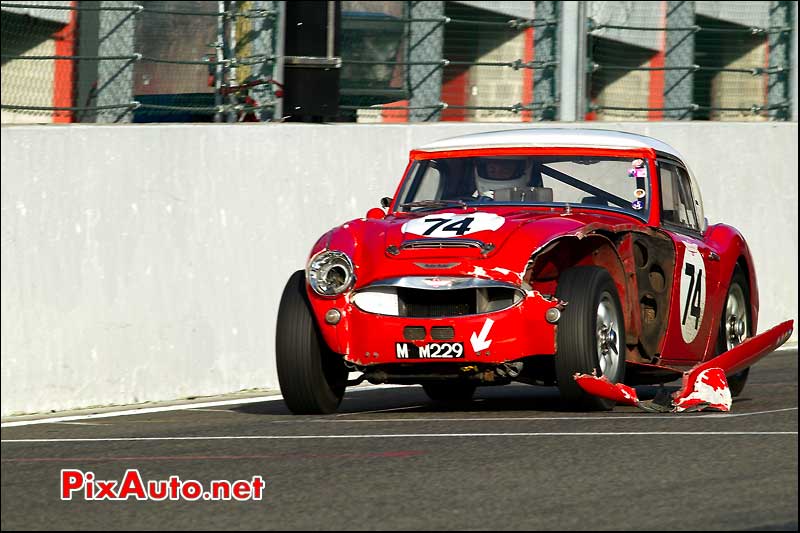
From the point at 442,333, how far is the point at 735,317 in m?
2.68

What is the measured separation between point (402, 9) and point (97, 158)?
388cm

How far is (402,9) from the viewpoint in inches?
512

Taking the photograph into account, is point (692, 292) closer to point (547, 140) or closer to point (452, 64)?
point (547, 140)

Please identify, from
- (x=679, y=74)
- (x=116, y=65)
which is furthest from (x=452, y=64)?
(x=116, y=65)

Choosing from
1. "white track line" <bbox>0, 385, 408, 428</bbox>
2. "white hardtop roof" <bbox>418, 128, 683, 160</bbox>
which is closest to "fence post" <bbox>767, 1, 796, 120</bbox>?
"white hardtop roof" <bbox>418, 128, 683, 160</bbox>

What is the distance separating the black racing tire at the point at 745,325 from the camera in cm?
1002

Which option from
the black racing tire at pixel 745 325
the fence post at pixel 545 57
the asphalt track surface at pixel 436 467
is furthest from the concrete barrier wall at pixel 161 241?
the black racing tire at pixel 745 325

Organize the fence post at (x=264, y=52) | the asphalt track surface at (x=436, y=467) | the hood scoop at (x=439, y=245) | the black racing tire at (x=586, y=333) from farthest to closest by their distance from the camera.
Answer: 1. the fence post at (x=264, y=52)
2. the hood scoop at (x=439, y=245)
3. the black racing tire at (x=586, y=333)
4. the asphalt track surface at (x=436, y=467)

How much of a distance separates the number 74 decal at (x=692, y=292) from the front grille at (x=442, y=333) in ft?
5.56

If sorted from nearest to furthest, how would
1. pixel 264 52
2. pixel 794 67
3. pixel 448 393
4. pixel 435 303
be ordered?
pixel 435 303 → pixel 448 393 → pixel 264 52 → pixel 794 67

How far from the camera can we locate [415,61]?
1278 cm

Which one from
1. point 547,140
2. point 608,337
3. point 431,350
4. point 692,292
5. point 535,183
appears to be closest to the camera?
point 431,350

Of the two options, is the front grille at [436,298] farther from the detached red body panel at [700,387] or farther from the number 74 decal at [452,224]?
the detached red body panel at [700,387]
